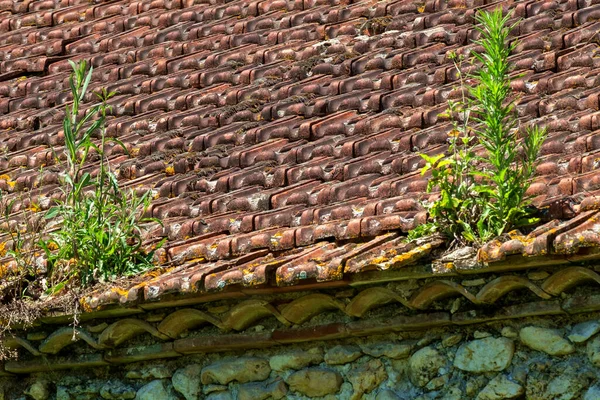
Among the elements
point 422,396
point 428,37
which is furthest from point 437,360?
point 428,37

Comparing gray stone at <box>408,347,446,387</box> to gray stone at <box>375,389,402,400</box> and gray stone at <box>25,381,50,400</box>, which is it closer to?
gray stone at <box>375,389,402,400</box>

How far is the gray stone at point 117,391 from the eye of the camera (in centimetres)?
576

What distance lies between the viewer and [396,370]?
5008 mm

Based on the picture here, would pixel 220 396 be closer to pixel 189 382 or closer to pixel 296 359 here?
pixel 189 382

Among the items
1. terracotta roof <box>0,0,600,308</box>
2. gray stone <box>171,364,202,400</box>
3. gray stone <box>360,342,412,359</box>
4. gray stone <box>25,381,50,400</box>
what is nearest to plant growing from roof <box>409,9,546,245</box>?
terracotta roof <box>0,0,600,308</box>

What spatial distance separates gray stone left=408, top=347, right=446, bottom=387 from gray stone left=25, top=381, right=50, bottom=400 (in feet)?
7.12

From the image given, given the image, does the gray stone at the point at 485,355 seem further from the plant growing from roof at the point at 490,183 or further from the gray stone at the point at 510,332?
the plant growing from roof at the point at 490,183

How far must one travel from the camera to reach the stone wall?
457 cm

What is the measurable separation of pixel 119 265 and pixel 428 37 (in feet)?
7.84

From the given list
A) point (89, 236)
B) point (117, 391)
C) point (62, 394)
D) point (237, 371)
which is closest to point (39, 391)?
point (62, 394)

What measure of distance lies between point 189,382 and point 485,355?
157 cm

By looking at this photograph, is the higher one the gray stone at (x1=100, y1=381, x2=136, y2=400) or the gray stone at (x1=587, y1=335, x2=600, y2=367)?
the gray stone at (x1=587, y1=335, x2=600, y2=367)

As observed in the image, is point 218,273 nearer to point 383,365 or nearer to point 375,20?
point 383,365

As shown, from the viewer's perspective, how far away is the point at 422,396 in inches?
193
